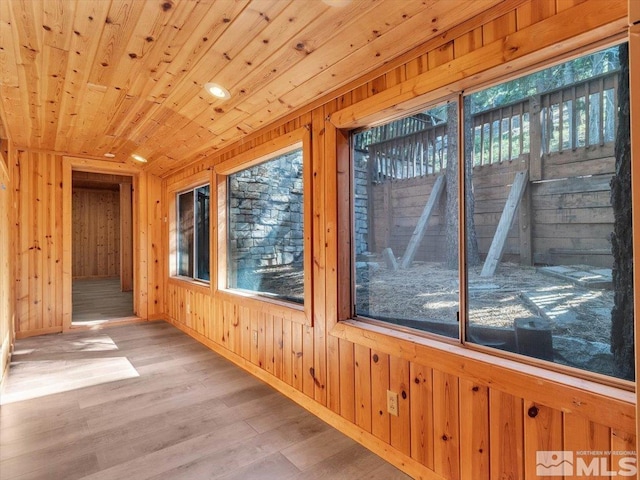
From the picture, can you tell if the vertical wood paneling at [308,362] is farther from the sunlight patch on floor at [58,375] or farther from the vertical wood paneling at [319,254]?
the sunlight patch on floor at [58,375]

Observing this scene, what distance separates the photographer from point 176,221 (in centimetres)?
513

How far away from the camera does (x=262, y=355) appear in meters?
3.00

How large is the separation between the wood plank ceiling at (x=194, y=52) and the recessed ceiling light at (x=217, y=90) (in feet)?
0.16

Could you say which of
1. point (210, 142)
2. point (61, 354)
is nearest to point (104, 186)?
point (61, 354)

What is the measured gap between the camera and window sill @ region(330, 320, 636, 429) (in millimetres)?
1158

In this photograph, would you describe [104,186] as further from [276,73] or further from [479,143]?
[479,143]

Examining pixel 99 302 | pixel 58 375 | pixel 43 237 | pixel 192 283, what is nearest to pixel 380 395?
pixel 58 375

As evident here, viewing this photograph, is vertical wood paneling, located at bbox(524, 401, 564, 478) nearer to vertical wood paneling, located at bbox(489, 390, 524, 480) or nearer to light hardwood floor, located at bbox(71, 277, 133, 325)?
vertical wood paneling, located at bbox(489, 390, 524, 480)

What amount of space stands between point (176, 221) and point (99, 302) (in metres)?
2.80

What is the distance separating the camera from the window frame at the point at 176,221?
12.4ft

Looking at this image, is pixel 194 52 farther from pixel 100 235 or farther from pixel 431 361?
pixel 100 235

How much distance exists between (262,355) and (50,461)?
1.51 metres

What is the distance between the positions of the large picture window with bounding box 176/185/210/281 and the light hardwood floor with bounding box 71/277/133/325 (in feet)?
4.73

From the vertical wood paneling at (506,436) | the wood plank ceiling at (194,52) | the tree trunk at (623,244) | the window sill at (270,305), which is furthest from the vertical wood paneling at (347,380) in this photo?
the wood plank ceiling at (194,52)
